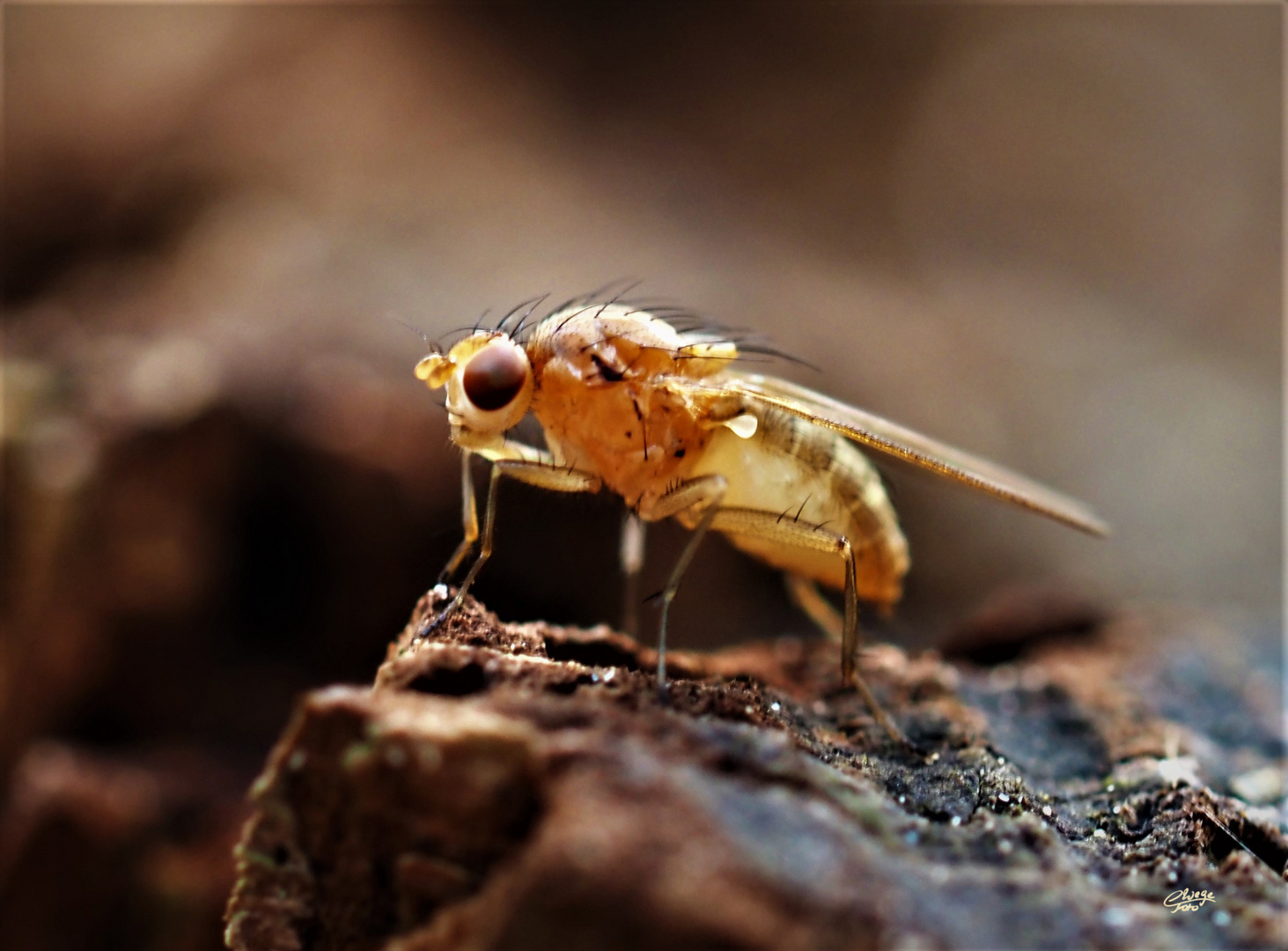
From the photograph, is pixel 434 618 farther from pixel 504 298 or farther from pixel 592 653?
pixel 504 298

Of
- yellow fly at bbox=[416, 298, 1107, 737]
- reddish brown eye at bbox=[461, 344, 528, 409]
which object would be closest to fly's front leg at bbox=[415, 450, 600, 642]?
yellow fly at bbox=[416, 298, 1107, 737]

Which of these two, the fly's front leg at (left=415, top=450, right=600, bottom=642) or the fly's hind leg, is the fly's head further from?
the fly's hind leg

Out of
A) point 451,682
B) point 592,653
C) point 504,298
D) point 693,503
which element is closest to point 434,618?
point 592,653

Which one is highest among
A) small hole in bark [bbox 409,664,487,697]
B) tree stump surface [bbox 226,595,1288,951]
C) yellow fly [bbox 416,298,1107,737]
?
yellow fly [bbox 416,298,1107,737]

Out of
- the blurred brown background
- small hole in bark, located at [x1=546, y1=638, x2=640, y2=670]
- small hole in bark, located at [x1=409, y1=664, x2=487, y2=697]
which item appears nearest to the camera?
small hole in bark, located at [x1=409, y1=664, x2=487, y2=697]

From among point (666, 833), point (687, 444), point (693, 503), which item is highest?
point (687, 444)

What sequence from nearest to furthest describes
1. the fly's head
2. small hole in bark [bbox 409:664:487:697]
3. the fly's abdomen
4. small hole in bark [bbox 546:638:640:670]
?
1. small hole in bark [bbox 409:664:487:697]
2. small hole in bark [bbox 546:638:640:670]
3. the fly's head
4. the fly's abdomen
